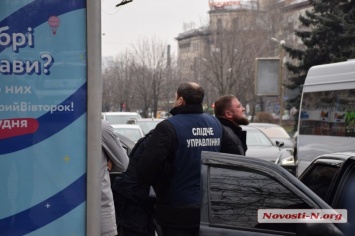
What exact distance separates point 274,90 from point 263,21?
34.6 metres

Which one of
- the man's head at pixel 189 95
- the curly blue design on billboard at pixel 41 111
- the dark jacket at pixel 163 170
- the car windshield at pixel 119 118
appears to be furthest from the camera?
the car windshield at pixel 119 118

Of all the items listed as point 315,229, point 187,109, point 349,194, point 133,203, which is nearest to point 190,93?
point 187,109

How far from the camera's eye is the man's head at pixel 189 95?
4469mm

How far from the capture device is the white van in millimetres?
10305

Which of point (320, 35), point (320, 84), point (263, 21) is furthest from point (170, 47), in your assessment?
point (320, 84)

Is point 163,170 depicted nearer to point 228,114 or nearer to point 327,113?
point 228,114

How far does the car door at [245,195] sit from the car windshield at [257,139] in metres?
11.7

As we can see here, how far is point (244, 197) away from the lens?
3.80 metres

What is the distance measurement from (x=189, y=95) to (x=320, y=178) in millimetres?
1339

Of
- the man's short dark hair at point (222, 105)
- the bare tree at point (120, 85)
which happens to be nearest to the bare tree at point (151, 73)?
the bare tree at point (120, 85)

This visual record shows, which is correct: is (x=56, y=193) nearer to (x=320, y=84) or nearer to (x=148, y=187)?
(x=148, y=187)

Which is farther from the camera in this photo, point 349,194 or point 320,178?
point 320,178
